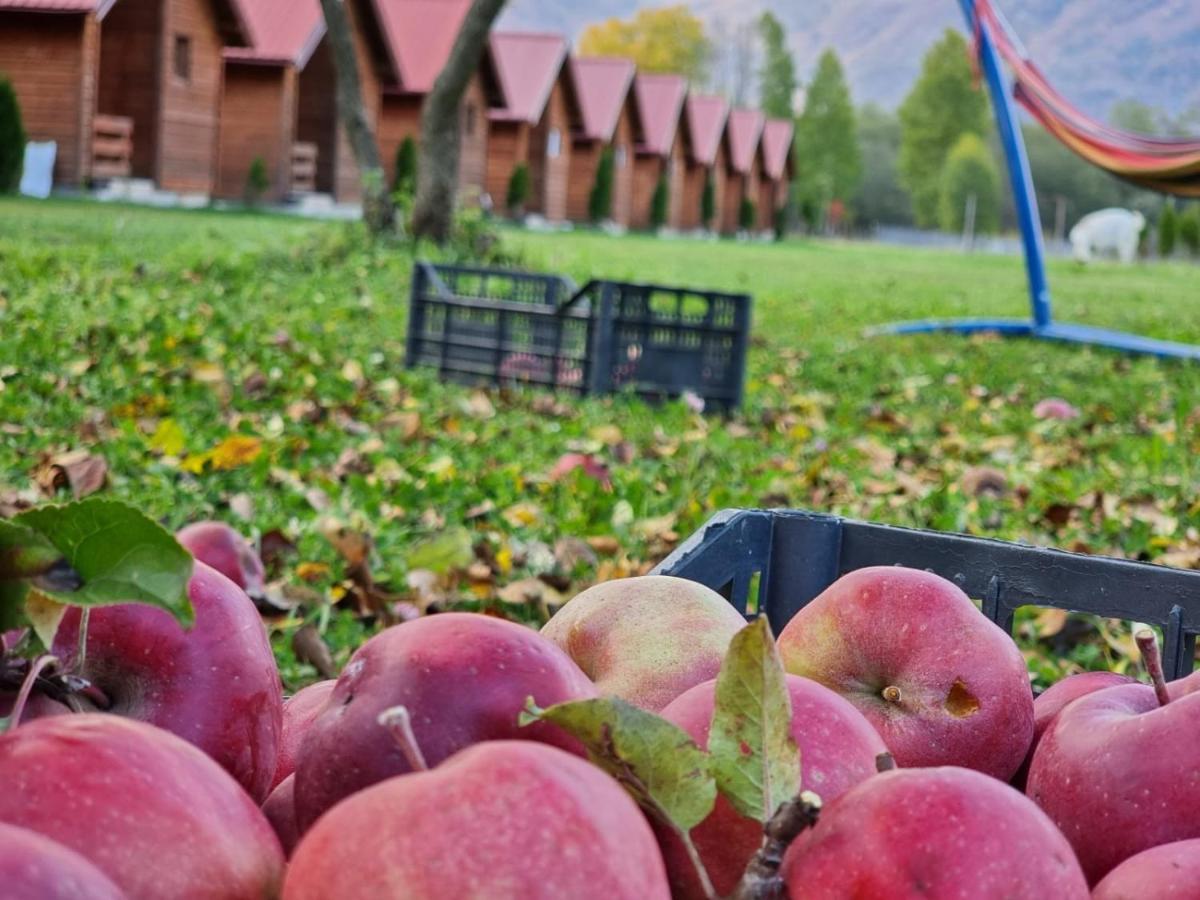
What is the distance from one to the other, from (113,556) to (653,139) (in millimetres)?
53557

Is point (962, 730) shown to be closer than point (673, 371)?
Yes

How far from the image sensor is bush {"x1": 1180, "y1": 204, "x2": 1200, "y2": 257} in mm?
63844

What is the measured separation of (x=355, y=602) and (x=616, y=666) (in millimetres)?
2402

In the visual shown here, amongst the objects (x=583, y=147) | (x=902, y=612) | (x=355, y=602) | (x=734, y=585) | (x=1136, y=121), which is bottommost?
(x=355, y=602)

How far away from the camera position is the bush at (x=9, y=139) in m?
22.1

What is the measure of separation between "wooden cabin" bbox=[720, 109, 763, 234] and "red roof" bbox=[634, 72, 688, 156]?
28.6ft

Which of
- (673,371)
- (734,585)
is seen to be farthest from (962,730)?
(673,371)

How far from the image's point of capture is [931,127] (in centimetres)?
10600

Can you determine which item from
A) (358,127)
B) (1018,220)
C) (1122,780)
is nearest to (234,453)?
(1122,780)

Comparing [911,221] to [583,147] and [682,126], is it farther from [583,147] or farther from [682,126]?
[583,147]

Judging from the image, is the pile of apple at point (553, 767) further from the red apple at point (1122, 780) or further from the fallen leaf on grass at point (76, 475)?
the fallen leaf on grass at point (76, 475)

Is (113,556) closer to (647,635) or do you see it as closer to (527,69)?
(647,635)

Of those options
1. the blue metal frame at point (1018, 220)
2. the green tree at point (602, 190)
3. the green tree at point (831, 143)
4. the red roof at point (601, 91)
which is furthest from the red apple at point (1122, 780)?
the green tree at point (831, 143)

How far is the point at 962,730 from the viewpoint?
1168 mm
